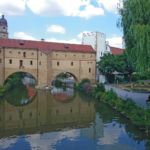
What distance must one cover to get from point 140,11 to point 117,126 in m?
7.46

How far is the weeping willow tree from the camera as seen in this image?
20.3 meters

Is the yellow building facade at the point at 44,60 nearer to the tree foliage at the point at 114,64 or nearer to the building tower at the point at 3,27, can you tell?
the tree foliage at the point at 114,64

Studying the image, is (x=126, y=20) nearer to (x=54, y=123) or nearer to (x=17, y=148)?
(x=54, y=123)

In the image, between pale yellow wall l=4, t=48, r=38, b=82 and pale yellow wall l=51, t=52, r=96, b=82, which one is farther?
pale yellow wall l=51, t=52, r=96, b=82

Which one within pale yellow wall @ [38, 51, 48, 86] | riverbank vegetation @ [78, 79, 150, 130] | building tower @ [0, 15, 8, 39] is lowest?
riverbank vegetation @ [78, 79, 150, 130]

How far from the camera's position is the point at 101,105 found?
3003 centimetres

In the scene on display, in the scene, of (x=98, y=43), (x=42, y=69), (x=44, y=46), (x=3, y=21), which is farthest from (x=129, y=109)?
(x=3, y=21)

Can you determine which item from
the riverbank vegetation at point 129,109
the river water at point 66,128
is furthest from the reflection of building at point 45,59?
the riverbank vegetation at point 129,109

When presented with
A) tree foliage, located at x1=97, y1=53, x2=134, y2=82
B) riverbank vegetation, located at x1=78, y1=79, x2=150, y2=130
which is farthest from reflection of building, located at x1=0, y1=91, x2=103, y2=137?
tree foliage, located at x1=97, y1=53, x2=134, y2=82

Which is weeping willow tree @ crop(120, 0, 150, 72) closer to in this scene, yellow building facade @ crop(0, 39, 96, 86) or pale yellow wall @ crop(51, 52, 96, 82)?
yellow building facade @ crop(0, 39, 96, 86)

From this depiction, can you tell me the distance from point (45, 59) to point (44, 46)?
2.84 metres

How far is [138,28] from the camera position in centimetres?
2027

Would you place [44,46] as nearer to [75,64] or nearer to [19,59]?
[19,59]

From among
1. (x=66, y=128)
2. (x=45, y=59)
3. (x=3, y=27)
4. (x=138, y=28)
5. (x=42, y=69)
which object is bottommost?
(x=66, y=128)
